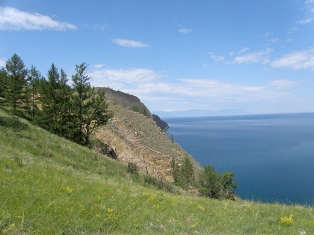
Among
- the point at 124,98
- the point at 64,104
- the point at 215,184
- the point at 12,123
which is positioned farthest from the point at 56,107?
the point at 124,98

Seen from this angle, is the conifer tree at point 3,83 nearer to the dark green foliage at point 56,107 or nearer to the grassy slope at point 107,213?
the dark green foliage at point 56,107

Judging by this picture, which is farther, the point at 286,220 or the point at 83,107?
the point at 83,107

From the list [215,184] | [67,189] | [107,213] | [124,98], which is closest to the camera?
[107,213]

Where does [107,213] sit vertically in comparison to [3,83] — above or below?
below

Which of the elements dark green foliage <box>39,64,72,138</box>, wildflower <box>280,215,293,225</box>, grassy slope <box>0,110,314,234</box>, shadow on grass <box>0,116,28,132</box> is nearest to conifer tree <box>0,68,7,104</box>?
dark green foliage <box>39,64,72,138</box>

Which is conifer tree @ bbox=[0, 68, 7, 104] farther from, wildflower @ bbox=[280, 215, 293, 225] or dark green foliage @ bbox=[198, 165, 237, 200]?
dark green foliage @ bbox=[198, 165, 237, 200]

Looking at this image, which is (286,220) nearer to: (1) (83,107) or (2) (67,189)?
(2) (67,189)

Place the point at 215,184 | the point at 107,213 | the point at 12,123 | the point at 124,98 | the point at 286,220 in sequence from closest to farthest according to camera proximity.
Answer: the point at 107,213, the point at 286,220, the point at 12,123, the point at 215,184, the point at 124,98

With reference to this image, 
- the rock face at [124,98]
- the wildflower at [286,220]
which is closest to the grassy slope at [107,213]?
the wildflower at [286,220]

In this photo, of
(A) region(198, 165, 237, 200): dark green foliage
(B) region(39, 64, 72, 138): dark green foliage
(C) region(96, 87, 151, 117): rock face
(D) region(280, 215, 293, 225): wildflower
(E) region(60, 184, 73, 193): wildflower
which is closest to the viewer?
(D) region(280, 215, 293, 225): wildflower

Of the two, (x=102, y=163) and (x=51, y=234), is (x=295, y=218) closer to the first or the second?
(x=51, y=234)

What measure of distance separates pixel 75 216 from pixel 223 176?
159 feet

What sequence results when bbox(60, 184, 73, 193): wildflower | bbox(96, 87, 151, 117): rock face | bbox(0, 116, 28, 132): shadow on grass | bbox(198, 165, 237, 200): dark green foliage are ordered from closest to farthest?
bbox(60, 184, 73, 193): wildflower < bbox(0, 116, 28, 132): shadow on grass < bbox(198, 165, 237, 200): dark green foliage < bbox(96, 87, 151, 117): rock face

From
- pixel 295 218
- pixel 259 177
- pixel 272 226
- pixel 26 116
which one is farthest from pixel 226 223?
pixel 259 177
